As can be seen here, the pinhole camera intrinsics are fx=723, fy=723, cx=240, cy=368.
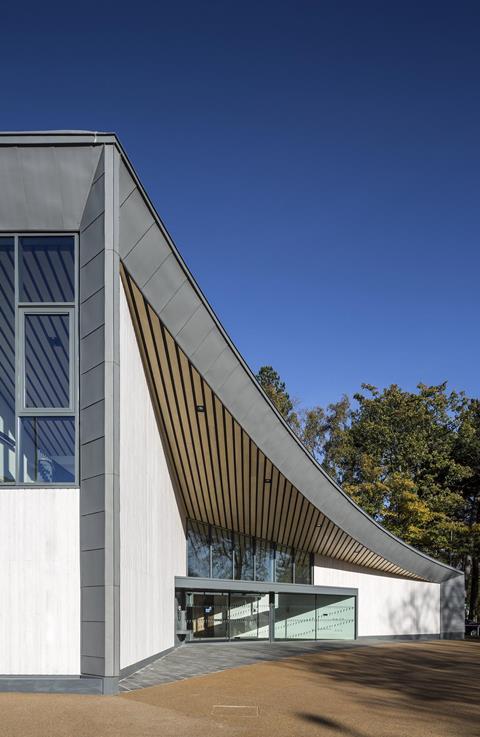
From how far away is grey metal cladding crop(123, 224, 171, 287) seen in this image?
36.2ft

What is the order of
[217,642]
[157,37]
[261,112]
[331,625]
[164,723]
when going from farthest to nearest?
1. [331,625]
2. [217,642]
3. [261,112]
4. [157,37]
5. [164,723]

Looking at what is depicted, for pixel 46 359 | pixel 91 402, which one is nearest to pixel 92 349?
pixel 91 402

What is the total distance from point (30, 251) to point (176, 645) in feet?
38.2

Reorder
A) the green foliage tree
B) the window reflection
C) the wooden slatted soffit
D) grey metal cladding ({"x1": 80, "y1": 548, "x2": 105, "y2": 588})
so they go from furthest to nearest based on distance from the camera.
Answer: the green foliage tree < the window reflection < the wooden slatted soffit < grey metal cladding ({"x1": 80, "y1": 548, "x2": 105, "y2": 588})

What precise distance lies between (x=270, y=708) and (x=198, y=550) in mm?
10423

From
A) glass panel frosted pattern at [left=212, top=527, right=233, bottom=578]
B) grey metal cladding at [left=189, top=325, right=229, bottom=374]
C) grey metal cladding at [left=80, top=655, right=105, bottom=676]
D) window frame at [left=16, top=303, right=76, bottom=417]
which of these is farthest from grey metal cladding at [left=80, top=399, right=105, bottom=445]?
glass panel frosted pattern at [left=212, top=527, right=233, bottom=578]

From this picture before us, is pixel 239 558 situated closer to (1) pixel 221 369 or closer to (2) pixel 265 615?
(2) pixel 265 615

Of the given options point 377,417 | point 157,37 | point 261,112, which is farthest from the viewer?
point 377,417

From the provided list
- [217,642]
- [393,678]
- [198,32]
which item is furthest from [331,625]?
[198,32]

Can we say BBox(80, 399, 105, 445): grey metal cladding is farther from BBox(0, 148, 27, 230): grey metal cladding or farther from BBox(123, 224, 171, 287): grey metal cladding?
BBox(0, 148, 27, 230): grey metal cladding

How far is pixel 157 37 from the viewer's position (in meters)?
12.5

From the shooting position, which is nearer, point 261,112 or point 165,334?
point 165,334

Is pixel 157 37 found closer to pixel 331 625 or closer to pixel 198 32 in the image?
pixel 198 32

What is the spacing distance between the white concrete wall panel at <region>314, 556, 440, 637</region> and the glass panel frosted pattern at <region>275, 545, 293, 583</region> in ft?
4.67
